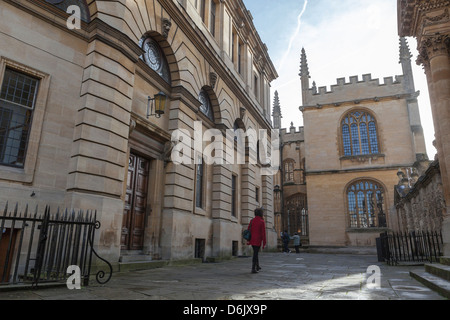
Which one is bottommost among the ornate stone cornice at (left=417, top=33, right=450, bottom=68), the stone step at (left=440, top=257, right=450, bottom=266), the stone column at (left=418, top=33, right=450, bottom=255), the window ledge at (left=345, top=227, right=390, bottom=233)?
the stone step at (left=440, top=257, right=450, bottom=266)

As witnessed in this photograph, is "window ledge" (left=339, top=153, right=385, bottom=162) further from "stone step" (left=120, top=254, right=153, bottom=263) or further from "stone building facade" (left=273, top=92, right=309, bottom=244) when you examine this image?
"stone step" (left=120, top=254, right=153, bottom=263)

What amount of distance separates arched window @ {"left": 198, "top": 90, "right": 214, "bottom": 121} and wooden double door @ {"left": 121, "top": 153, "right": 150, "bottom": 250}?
195 inches

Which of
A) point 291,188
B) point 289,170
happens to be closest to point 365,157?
point 291,188

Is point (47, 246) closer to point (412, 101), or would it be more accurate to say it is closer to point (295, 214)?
point (412, 101)

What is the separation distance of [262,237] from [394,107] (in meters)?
25.9

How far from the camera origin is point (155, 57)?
11.8m

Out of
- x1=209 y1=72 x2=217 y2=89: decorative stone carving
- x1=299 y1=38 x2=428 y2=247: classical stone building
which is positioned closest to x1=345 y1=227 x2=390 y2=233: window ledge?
x1=299 y1=38 x2=428 y2=247: classical stone building

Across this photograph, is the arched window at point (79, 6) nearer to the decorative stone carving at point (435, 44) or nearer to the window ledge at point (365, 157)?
the decorative stone carving at point (435, 44)

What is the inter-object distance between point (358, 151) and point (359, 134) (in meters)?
1.71

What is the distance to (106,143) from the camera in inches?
317

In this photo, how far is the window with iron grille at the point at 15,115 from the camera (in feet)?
23.3

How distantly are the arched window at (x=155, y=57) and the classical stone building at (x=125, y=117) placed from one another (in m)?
0.04

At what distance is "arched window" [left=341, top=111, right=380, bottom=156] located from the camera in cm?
2941
